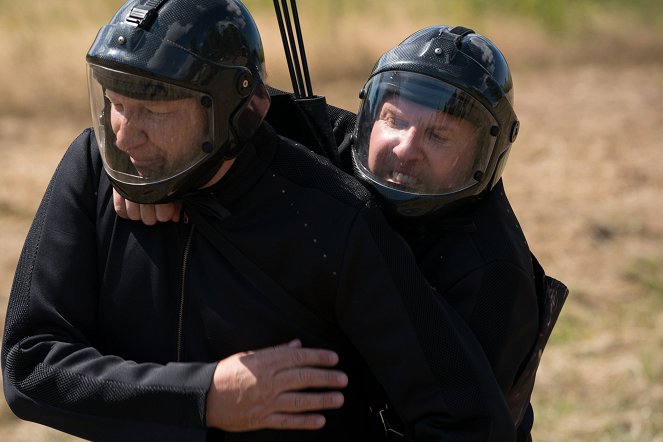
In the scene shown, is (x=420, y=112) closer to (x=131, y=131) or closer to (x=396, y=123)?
(x=396, y=123)

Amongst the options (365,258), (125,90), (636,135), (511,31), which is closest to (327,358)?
(365,258)

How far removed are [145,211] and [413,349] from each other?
26.8 inches

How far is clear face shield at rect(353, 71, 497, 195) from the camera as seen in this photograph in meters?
2.91

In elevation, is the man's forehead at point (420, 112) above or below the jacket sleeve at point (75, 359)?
above

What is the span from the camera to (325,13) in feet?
46.7

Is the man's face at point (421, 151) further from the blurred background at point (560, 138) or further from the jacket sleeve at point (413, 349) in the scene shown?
the blurred background at point (560, 138)

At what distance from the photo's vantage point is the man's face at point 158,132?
2.47 metres

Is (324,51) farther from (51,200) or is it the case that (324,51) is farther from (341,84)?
(51,200)

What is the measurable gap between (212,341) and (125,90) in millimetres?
590

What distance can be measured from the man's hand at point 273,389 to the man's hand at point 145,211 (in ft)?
1.22

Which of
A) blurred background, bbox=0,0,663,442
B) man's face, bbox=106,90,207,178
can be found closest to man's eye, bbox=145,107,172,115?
man's face, bbox=106,90,207,178

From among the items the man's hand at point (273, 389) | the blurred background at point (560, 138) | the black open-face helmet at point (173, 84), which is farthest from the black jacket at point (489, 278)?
the blurred background at point (560, 138)

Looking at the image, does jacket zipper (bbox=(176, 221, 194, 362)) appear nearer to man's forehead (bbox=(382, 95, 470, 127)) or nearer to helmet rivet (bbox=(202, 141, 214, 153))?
helmet rivet (bbox=(202, 141, 214, 153))

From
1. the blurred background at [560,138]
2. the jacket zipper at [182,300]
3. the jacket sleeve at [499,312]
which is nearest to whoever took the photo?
the jacket zipper at [182,300]
